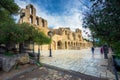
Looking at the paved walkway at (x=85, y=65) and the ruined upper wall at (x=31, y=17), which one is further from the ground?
the ruined upper wall at (x=31, y=17)

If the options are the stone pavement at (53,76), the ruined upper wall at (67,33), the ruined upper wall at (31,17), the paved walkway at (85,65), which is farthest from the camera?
the ruined upper wall at (67,33)

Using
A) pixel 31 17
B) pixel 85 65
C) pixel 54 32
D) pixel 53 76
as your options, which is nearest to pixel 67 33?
pixel 54 32

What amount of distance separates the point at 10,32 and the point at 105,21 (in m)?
7.49

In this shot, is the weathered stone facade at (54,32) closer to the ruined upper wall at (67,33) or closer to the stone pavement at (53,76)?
the ruined upper wall at (67,33)

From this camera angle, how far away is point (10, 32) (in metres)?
8.95

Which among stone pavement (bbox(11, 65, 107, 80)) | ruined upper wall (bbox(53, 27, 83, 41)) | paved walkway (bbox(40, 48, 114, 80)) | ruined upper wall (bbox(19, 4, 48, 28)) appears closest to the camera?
stone pavement (bbox(11, 65, 107, 80))

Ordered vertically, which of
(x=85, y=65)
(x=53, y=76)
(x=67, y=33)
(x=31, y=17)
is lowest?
(x=53, y=76)

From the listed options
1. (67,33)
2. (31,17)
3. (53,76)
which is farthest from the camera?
(67,33)

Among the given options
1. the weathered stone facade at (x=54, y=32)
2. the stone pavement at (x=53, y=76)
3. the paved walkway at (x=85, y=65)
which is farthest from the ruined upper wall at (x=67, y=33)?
the stone pavement at (x=53, y=76)

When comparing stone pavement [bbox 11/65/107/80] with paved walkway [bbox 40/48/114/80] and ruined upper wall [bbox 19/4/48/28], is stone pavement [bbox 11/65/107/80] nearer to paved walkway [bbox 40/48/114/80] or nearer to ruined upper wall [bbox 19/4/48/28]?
paved walkway [bbox 40/48/114/80]

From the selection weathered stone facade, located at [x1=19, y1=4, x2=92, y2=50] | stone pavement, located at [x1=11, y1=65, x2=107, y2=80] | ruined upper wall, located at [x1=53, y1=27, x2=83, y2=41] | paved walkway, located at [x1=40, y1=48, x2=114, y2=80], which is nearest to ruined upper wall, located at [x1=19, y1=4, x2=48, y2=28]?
weathered stone facade, located at [x1=19, y1=4, x2=92, y2=50]

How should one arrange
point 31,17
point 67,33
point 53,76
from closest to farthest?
1. point 53,76
2. point 31,17
3. point 67,33

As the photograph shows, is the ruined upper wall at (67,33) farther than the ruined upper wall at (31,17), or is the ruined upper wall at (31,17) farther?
the ruined upper wall at (67,33)

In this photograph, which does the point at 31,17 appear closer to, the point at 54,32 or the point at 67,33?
the point at 54,32
